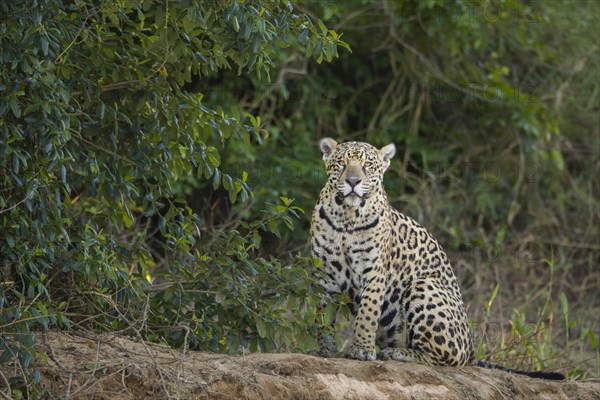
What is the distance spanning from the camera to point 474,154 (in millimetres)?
13883

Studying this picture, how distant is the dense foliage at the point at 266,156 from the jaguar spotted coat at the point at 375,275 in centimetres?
35

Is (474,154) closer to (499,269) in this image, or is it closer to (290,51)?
(499,269)

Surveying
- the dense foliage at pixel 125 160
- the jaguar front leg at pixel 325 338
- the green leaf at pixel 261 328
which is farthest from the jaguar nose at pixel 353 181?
the green leaf at pixel 261 328

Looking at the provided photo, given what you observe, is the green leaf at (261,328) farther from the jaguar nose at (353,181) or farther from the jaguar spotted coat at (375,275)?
the jaguar nose at (353,181)

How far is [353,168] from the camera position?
25.3 feet

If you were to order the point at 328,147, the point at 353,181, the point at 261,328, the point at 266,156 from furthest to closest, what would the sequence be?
the point at 266,156 → the point at 328,147 → the point at 353,181 → the point at 261,328

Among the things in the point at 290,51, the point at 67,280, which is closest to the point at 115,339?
the point at 67,280

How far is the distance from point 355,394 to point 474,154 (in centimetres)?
737

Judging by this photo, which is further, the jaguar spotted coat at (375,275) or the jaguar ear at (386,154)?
the jaguar ear at (386,154)

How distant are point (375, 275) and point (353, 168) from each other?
79 cm

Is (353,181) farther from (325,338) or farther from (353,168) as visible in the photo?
(325,338)

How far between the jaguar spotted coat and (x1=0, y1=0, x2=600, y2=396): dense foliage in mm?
355

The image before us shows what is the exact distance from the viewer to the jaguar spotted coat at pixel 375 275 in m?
7.68

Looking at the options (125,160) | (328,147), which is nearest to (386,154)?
(328,147)
